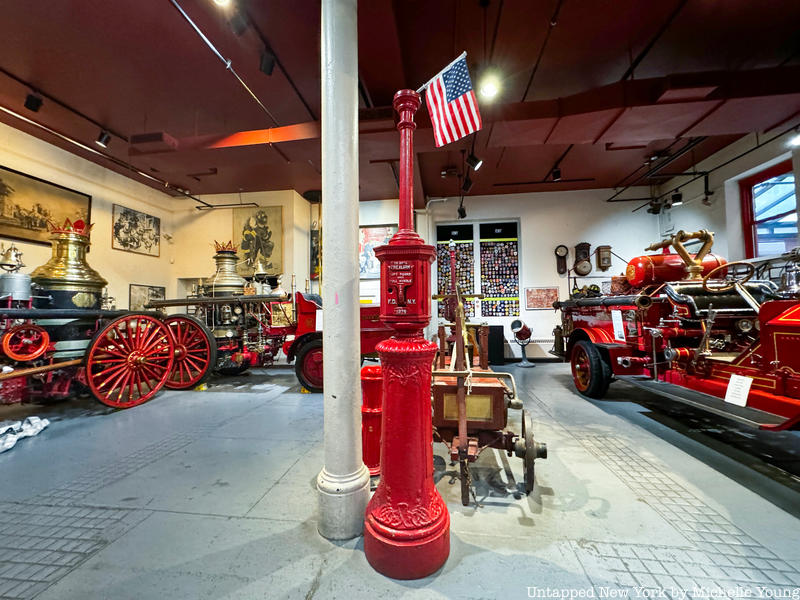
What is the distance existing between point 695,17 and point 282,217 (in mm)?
7218

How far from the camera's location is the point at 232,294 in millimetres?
5102

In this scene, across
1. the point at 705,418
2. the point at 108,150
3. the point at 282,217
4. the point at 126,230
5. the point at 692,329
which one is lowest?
the point at 705,418

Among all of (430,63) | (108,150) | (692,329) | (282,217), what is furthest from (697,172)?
(108,150)

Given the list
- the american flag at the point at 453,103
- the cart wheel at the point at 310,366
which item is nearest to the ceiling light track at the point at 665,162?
the american flag at the point at 453,103

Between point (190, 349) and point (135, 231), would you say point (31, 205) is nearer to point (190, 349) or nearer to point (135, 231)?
point (135, 231)

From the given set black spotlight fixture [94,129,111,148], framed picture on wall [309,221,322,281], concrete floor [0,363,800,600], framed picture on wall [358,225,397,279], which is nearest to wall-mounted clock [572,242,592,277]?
framed picture on wall [358,225,397,279]

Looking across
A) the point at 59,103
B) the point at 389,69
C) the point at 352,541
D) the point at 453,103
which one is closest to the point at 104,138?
the point at 59,103

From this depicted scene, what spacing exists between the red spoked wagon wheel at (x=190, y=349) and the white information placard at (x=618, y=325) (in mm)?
5424

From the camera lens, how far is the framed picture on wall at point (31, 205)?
467 centimetres

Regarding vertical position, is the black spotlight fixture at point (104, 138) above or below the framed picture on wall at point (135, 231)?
above

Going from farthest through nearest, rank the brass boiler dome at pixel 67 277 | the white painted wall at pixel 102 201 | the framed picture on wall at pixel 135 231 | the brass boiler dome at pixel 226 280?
the framed picture on wall at pixel 135 231 < the brass boiler dome at pixel 226 280 < the white painted wall at pixel 102 201 < the brass boiler dome at pixel 67 277

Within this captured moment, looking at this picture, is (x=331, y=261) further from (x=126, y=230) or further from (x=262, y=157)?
(x=126, y=230)

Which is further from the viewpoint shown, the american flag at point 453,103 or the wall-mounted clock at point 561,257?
the wall-mounted clock at point 561,257

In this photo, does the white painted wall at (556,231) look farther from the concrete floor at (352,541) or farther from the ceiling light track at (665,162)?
the concrete floor at (352,541)
